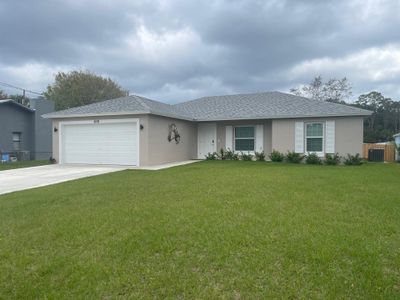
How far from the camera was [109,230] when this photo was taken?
14.9ft

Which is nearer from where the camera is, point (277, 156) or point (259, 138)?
point (277, 156)

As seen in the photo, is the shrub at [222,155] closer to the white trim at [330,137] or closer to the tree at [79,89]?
the white trim at [330,137]

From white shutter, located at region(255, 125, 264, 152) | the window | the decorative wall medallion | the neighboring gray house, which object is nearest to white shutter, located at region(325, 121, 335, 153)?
white shutter, located at region(255, 125, 264, 152)

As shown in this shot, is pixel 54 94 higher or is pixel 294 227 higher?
pixel 54 94

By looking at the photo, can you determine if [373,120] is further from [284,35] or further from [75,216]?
[75,216]

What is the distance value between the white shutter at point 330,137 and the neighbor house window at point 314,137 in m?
0.24

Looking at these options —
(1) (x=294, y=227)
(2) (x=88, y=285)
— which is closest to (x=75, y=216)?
(2) (x=88, y=285)

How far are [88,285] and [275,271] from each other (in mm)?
1892

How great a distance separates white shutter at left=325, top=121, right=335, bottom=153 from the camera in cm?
1552

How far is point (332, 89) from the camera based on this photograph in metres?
38.8

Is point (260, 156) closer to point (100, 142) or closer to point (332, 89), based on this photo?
point (100, 142)

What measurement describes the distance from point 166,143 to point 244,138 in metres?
4.78

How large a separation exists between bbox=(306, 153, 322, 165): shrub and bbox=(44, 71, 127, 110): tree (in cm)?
3050

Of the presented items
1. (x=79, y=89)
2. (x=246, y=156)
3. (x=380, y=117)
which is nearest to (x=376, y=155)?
(x=246, y=156)
